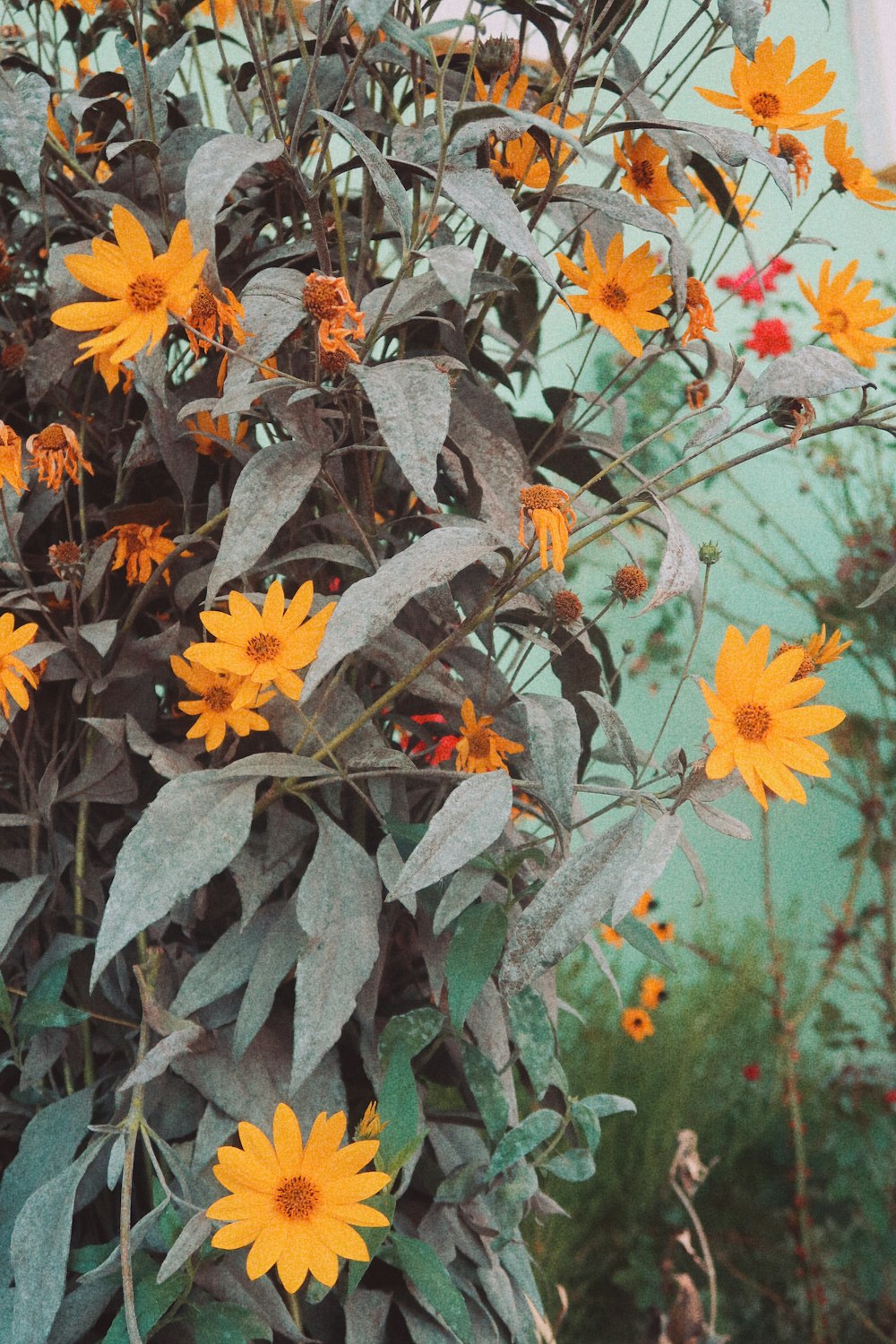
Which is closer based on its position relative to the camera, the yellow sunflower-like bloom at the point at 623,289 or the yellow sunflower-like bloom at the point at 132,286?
the yellow sunflower-like bloom at the point at 132,286

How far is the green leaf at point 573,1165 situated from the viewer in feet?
1.64

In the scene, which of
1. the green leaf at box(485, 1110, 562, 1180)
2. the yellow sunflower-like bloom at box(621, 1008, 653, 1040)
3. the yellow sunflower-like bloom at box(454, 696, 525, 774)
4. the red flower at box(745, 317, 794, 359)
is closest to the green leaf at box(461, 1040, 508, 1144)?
the green leaf at box(485, 1110, 562, 1180)

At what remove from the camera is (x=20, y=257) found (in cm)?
57

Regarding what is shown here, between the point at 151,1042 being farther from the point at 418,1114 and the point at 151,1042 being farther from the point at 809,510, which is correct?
the point at 809,510

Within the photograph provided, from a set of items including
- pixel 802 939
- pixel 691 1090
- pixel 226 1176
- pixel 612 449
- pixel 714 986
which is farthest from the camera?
pixel 802 939

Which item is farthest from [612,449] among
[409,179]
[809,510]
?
[809,510]

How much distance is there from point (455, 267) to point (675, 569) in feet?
0.37

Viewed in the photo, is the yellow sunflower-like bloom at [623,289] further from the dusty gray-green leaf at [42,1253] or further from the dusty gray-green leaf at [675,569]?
the dusty gray-green leaf at [42,1253]

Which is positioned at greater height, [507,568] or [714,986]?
[507,568]

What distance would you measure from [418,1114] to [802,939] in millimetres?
1346

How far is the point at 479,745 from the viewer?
1.59ft

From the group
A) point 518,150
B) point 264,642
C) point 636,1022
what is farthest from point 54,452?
point 636,1022

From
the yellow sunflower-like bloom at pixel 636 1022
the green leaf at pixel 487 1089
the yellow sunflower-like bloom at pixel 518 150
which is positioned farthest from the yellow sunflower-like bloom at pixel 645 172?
the yellow sunflower-like bloom at pixel 636 1022

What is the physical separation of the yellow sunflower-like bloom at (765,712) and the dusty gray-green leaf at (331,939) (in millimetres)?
135
